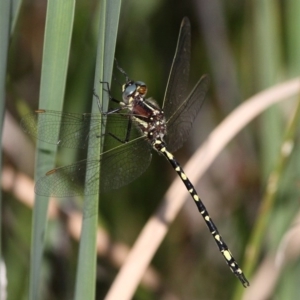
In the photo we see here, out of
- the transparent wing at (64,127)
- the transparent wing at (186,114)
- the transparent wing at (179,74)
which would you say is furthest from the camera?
the transparent wing at (186,114)

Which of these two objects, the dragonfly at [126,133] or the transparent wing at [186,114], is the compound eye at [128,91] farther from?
the transparent wing at [186,114]

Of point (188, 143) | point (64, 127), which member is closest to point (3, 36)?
point (64, 127)

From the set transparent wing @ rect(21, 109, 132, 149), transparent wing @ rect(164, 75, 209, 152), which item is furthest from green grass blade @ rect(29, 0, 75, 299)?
transparent wing @ rect(164, 75, 209, 152)

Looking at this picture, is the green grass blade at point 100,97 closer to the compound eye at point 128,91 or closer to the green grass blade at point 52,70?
the green grass blade at point 52,70

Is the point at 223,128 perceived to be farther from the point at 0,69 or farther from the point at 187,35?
the point at 0,69

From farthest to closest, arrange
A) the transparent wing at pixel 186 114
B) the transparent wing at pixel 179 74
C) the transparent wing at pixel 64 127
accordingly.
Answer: the transparent wing at pixel 186 114 < the transparent wing at pixel 179 74 < the transparent wing at pixel 64 127

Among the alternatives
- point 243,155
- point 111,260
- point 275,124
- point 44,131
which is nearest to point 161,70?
point 243,155

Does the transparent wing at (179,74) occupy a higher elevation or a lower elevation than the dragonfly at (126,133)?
higher

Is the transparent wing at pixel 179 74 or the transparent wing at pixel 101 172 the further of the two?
the transparent wing at pixel 179 74

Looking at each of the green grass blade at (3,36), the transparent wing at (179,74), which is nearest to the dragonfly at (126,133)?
the transparent wing at (179,74)
